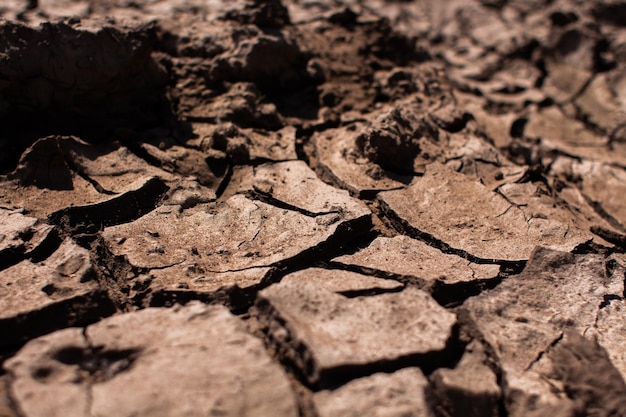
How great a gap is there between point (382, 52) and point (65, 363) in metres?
2.86

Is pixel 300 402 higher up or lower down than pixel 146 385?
lower down

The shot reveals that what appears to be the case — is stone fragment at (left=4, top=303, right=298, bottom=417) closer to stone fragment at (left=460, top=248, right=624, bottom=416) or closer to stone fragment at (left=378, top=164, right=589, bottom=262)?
stone fragment at (left=460, top=248, right=624, bottom=416)

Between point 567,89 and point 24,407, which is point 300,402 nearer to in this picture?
point 24,407

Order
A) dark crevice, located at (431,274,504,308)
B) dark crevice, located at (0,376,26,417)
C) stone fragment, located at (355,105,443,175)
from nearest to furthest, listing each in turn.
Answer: dark crevice, located at (0,376,26,417) → dark crevice, located at (431,274,504,308) → stone fragment, located at (355,105,443,175)

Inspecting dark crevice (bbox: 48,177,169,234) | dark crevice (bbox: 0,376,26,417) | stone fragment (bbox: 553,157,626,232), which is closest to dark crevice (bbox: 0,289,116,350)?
dark crevice (bbox: 0,376,26,417)

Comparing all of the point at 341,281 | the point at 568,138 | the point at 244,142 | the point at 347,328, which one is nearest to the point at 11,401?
the point at 347,328

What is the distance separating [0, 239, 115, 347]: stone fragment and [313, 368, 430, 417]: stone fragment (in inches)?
32.1

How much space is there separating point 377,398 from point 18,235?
1419 mm

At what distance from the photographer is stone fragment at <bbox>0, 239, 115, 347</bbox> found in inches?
70.2

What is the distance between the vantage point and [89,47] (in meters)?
2.70

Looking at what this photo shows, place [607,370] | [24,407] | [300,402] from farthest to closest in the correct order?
[607,370]
[300,402]
[24,407]

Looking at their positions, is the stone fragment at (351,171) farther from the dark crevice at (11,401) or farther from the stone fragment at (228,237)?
the dark crevice at (11,401)

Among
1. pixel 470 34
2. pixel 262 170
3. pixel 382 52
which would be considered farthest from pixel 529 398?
pixel 470 34

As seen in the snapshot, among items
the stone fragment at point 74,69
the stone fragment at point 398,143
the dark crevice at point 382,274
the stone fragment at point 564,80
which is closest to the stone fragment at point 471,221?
the stone fragment at point 398,143
